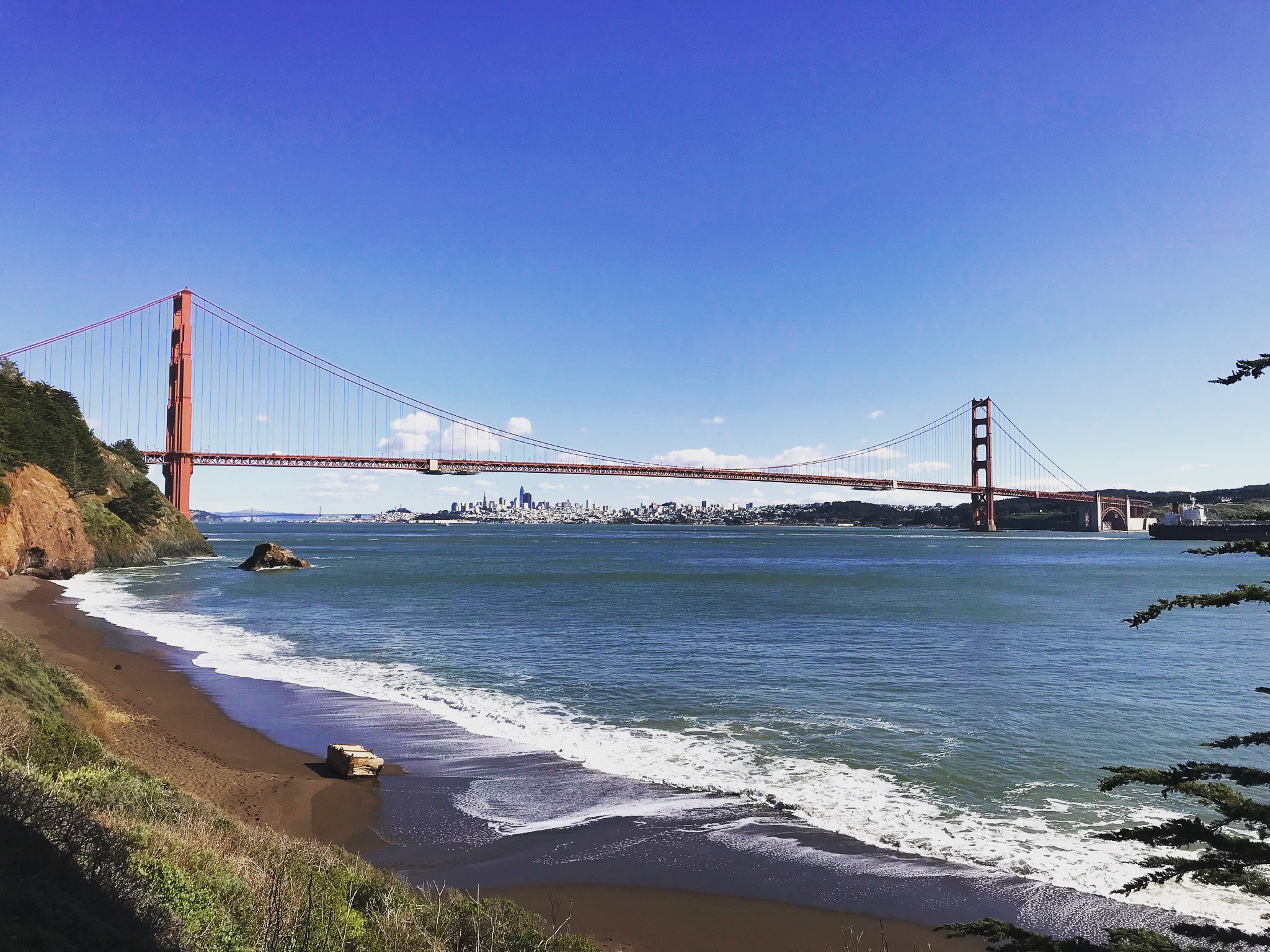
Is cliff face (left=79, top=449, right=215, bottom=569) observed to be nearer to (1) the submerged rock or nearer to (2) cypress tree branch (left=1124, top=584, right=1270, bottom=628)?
(1) the submerged rock

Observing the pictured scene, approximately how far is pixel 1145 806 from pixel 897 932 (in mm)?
4871

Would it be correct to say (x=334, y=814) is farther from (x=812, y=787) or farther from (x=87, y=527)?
(x=87, y=527)

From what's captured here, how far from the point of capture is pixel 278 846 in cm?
616

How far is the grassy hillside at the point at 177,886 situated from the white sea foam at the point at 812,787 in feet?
11.3

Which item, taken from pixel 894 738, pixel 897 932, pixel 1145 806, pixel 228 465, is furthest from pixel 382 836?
pixel 228 465

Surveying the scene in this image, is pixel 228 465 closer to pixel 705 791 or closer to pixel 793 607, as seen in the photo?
pixel 793 607

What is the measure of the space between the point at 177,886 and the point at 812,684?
42.6ft

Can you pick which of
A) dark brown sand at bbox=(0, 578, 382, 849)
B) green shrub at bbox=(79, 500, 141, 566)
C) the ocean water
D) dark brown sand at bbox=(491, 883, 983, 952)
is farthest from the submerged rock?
dark brown sand at bbox=(491, 883, 983, 952)

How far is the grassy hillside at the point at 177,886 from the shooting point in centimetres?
396

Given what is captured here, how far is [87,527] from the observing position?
4516 cm

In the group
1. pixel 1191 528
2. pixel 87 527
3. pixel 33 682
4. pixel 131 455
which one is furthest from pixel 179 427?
pixel 1191 528

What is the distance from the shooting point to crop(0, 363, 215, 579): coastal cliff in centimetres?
3459

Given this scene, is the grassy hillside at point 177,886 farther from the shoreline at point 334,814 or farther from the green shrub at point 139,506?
the green shrub at point 139,506

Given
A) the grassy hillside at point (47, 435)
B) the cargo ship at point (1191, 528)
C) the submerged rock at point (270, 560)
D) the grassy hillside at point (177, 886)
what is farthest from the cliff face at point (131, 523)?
the cargo ship at point (1191, 528)
